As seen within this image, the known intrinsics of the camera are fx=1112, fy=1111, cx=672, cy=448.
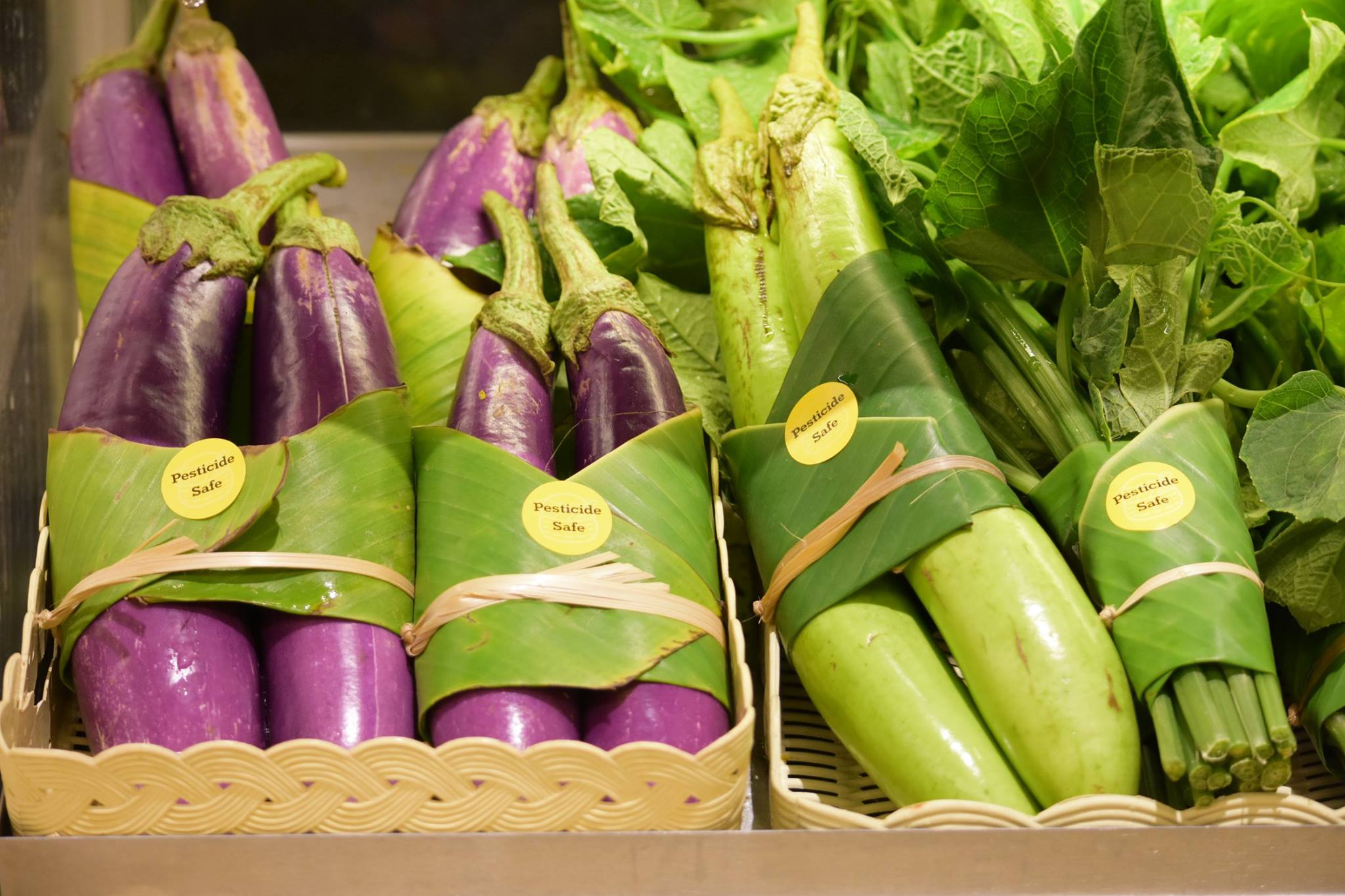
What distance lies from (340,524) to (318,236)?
0.91 feet

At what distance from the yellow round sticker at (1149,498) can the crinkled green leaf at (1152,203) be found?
155 mm

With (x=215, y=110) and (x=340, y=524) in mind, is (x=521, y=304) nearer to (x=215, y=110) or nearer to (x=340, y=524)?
(x=340, y=524)

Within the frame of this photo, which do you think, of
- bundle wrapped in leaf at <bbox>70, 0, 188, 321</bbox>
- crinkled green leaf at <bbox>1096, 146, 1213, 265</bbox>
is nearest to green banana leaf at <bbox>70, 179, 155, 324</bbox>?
bundle wrapped in leaf at <bbox>70, 0, 188, 321</bbox>

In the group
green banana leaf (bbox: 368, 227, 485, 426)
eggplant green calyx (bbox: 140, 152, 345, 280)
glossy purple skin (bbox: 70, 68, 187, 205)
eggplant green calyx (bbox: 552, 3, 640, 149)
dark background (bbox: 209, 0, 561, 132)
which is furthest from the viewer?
dark background (bbox: 209, 0, 561, 132)

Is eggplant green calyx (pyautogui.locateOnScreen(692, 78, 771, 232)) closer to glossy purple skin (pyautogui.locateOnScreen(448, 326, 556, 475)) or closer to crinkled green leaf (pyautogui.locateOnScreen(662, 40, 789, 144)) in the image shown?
crinkled green leaf (pyautogui.locateOnScreen(662, 40, 789, 144))

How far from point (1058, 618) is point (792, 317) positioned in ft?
1.14

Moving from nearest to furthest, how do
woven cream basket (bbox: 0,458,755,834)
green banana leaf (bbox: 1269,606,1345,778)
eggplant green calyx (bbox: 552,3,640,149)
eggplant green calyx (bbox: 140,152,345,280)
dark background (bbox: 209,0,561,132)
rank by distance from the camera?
woven cream basket (bbox: 0,458,755,834), green banana leaf (bbox: 1269,606,1345,778), eggplant green calyx (bbox: 140,152,345,280), eggplant green calyx (bbox: 552,3,640,149), dark background (bbox: 209,0,561,132)

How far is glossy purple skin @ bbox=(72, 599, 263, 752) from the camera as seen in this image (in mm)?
703

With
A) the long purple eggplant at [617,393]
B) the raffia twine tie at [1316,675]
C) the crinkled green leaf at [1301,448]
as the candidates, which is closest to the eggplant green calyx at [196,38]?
the long purple eggplant at [617,393]

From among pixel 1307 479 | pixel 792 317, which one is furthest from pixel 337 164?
pixel 1307 479

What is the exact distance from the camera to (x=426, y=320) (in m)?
1.02

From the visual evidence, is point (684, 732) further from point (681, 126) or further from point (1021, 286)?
point (681, 126)

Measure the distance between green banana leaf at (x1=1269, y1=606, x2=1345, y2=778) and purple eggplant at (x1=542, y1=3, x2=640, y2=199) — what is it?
753 millimetres

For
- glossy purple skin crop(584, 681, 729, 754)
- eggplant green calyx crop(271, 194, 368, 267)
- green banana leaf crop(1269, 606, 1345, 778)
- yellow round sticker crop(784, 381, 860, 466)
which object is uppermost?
eggplant green calyx crop(271, 194, 368, 267)
